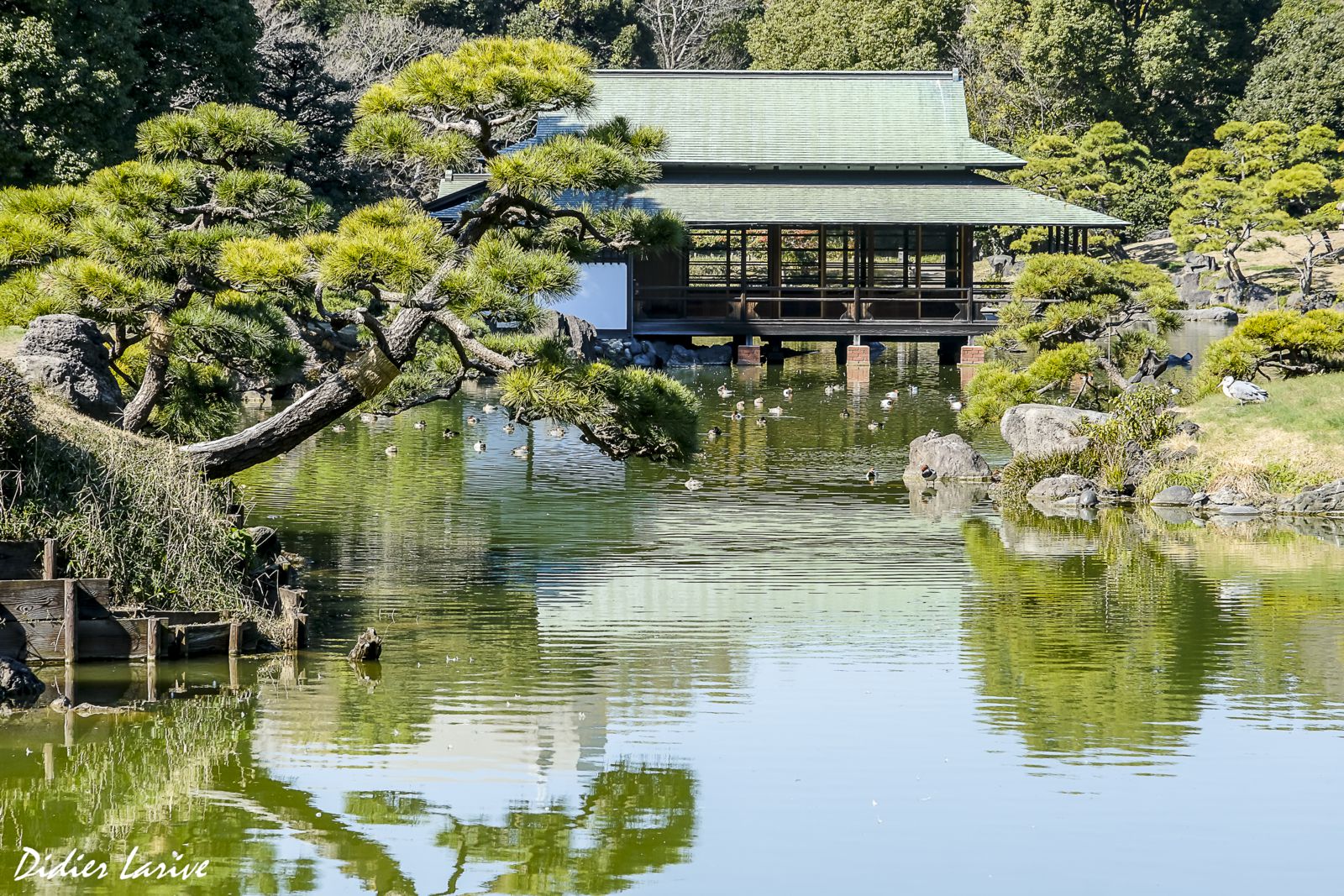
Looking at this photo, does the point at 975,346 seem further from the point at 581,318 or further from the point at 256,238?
the point at 256,238

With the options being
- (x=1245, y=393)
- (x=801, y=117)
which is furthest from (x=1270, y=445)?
(x=801, y=117)

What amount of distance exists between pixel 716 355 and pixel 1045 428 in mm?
15316

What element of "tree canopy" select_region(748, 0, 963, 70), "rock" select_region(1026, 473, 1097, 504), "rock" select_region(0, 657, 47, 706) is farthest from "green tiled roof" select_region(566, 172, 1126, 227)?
"rock" select_region(0, 657, 47, 706)

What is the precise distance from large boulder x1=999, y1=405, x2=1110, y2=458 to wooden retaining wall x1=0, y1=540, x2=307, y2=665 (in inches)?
422

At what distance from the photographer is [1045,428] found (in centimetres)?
1909

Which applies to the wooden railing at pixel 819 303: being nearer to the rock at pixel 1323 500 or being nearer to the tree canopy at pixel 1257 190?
→ the tree canopy at pixel 1257 190

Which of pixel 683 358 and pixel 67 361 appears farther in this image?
pixel 683 358

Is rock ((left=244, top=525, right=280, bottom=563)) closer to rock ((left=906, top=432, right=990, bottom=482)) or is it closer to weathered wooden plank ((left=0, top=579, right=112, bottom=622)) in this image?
weathered wooden plank ((left=0, top=579, right=112, bottom=622))

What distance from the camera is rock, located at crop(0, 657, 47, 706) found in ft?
31.8

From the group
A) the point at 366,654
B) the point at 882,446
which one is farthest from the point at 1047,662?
the point at 882,446

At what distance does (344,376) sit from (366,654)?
238cm

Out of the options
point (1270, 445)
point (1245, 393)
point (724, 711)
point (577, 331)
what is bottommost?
point (724, 711)

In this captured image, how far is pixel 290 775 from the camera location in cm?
873

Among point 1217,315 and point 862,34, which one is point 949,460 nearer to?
point 1217,315
